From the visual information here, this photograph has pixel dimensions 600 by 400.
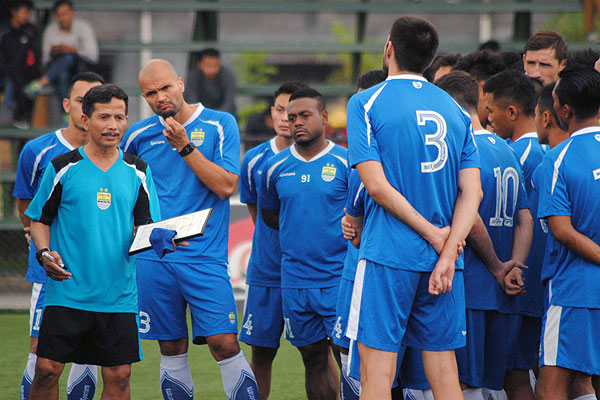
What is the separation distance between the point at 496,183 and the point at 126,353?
6.84ft

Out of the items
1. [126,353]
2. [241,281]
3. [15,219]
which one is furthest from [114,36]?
[126,353]

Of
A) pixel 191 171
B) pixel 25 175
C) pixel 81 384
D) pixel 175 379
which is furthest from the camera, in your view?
pixel 25 175

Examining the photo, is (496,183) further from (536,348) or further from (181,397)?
(181,397)

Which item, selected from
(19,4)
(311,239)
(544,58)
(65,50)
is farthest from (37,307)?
(19,4)

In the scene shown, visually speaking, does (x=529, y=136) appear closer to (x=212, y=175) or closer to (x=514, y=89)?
(x=514, y=89)

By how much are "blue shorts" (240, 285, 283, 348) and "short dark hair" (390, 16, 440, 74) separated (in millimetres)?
2321

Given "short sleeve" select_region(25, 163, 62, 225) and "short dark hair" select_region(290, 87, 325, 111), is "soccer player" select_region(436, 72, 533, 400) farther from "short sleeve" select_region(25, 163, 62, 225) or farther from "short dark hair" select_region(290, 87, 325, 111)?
"short sleeve" select_region(25, 163, 62, 225)

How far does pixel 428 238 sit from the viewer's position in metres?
3.52

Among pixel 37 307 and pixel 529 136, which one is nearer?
pixel 529 136

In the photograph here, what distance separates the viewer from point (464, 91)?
425cm

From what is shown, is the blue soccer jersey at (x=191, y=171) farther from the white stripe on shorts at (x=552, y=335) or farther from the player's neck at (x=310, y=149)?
the white stripe on shorts at (x=552, y=335)

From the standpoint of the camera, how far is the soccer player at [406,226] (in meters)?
3.51

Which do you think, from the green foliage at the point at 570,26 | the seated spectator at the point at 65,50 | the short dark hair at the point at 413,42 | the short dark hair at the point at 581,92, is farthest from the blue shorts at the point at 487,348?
the green foliage at the point at 570,26

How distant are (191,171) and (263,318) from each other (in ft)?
3.75
